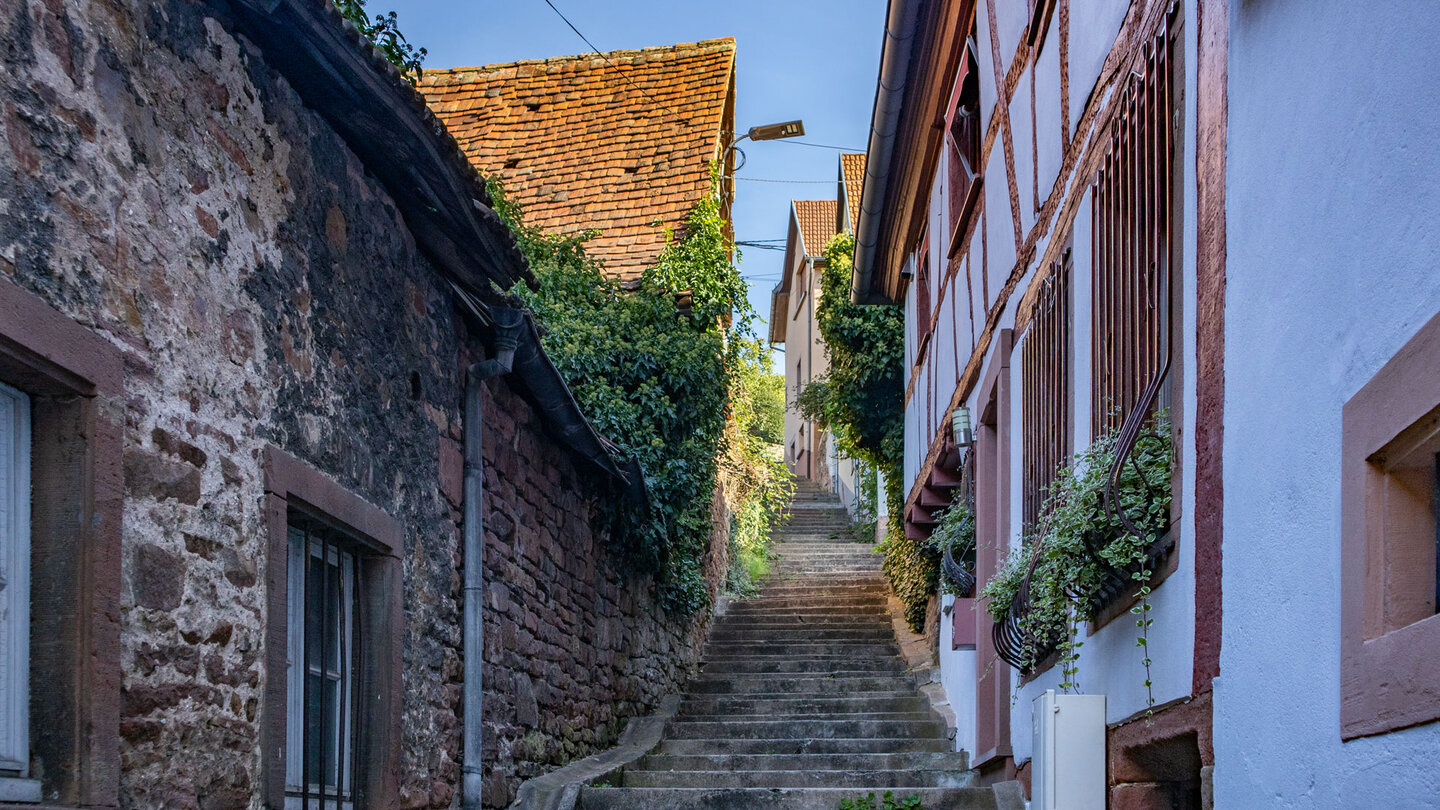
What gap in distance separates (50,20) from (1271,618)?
9.07 feet

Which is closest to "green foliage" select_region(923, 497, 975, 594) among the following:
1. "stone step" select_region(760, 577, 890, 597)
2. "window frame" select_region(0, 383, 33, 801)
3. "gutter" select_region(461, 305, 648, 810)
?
"gutter" select_region(461, 305, 648, 810)

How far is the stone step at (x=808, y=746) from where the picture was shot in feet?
29.7

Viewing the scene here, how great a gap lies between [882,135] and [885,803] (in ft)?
15.6

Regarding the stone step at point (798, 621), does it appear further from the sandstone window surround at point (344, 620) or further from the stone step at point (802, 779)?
the sandstone window surround at point (344, 620)

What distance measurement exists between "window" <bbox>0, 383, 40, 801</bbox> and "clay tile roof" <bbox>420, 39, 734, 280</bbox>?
813cm

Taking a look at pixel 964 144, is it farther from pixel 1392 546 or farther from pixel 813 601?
pixel 1392 546

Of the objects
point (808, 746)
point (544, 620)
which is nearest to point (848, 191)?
point (808, 746)

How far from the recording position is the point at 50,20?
9.82ft

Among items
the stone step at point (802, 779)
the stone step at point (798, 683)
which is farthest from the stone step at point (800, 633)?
the stone step at point (802, 779)

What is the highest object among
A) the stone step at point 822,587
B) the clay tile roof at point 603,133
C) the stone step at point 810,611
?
the clay tile roof at point 603,133

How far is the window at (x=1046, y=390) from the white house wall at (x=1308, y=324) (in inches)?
81.1

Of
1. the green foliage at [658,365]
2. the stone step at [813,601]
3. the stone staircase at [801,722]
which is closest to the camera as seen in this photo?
the stone staircase at [801,722]

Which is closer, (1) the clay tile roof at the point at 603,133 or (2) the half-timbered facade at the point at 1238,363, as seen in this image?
(2) the half-timbered facade at the point at 1238,363

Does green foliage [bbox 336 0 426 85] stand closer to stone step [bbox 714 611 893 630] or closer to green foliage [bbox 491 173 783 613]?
green foliage [bbox 491 173 783 613]
